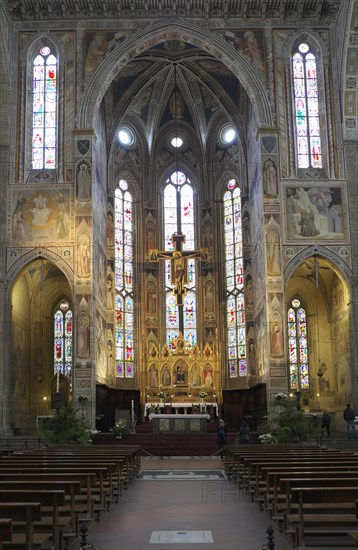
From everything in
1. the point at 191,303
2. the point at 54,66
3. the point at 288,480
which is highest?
the point at 54,66

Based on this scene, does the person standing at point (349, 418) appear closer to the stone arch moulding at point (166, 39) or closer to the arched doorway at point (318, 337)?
the arched doorway at point (318, 337)

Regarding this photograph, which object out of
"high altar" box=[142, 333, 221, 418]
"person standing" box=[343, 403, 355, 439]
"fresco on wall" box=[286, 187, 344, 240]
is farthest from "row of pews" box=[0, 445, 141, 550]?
"high altar" box=[142, 333, 221, 418]

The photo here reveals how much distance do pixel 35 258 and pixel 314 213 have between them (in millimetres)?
12583

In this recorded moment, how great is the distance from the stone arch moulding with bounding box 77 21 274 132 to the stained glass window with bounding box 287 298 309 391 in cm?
1249

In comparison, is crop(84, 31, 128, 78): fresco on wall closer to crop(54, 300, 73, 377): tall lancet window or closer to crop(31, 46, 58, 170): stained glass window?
crop(31, 46, 58, 170): stained glass window

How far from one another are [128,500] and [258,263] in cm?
2197

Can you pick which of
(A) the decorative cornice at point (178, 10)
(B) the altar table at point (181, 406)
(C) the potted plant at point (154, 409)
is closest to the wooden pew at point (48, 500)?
(C) the potted plant at point (154, 409)

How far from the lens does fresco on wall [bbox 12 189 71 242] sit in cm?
3344

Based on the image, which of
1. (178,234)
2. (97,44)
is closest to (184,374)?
(178,234)

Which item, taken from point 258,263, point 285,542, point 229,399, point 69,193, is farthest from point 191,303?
point 285,542

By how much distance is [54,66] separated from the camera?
35.6 metres

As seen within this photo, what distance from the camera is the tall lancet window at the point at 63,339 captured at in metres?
42.6

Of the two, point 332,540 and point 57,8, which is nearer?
point 332,540

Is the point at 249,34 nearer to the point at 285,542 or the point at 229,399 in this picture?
the point at 229,399
